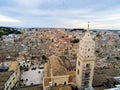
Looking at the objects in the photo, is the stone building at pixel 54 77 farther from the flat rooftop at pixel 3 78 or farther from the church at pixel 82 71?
the flat rooftop at pixel 3 78

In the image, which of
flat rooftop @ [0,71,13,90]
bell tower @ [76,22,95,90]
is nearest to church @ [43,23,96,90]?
bell tower @ [76,22,95,90]

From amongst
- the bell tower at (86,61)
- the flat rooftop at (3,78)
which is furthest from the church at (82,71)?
the flat rooftop at (3,78)

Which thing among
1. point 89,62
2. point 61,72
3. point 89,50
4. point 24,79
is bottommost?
point 24,79

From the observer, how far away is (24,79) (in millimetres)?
30672

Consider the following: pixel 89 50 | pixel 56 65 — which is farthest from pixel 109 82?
pixel 56 65

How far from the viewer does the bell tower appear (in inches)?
802

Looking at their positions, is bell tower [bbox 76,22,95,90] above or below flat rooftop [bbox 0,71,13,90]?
above

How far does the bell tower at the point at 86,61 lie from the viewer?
66.8ft

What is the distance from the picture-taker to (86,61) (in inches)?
808

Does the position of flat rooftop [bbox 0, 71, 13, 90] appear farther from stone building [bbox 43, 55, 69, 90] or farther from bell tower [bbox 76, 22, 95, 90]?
bell tower [bbox 76, 22, 95, 90]

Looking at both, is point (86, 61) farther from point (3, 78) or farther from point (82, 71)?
point (3, 78)

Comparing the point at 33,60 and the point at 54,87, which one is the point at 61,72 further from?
the point at 33,60

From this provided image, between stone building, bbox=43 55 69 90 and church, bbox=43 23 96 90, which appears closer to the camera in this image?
church, bbox=43 23 96 90

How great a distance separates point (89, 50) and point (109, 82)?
7053 mm
